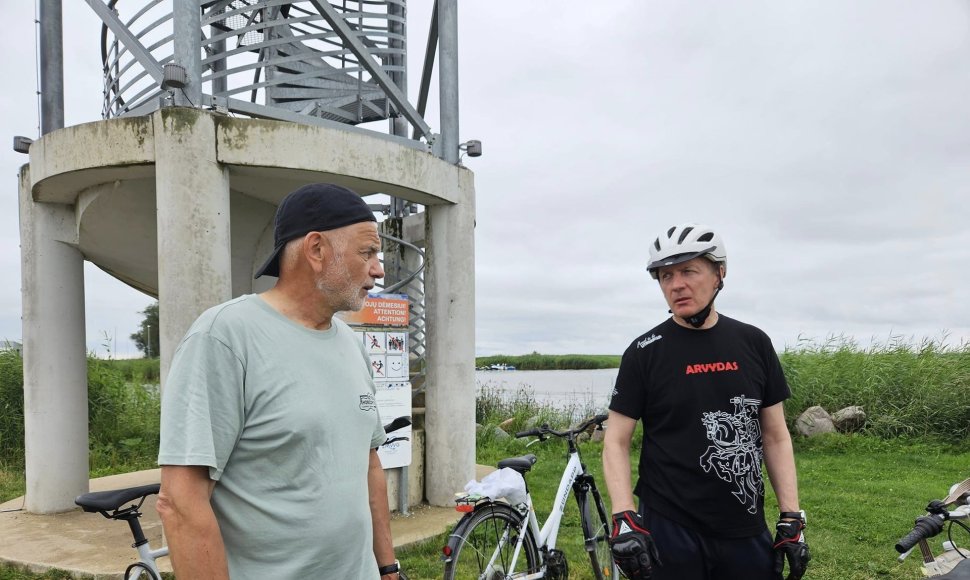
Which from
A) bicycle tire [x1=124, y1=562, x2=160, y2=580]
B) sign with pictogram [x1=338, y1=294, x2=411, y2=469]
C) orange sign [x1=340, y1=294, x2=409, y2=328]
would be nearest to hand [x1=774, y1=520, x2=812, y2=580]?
bicycle tire [x1=124, y1=562, x2=160, y2=580]

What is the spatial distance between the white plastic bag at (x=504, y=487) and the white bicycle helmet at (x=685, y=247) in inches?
74.6

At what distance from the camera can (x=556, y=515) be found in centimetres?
459

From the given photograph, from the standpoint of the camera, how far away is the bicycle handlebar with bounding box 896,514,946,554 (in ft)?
9.27

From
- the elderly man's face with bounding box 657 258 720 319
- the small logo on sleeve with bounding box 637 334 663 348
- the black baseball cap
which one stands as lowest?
the small logo on sleeve with bounding box 637 334 663 348

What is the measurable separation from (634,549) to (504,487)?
1690 mm

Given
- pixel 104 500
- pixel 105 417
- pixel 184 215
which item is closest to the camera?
pixel 104 500

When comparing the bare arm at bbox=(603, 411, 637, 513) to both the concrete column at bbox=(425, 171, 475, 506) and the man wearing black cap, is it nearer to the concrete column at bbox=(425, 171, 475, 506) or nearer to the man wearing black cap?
the man wearing black cap

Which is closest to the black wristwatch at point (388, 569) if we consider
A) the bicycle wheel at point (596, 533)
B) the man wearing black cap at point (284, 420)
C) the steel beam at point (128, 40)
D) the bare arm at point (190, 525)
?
the man wearing black cap at point (284, 420)

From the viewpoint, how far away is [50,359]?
22.6 ft

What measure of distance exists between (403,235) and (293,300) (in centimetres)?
649

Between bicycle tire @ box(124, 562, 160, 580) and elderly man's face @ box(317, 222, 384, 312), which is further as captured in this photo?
bicycle tire @ box(124, 562, 160, 580)

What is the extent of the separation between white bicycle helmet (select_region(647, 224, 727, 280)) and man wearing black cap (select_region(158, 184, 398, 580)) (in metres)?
1.32

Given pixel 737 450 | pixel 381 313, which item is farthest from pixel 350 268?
pixel 381 313

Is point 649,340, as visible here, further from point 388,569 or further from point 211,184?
point 211,184
